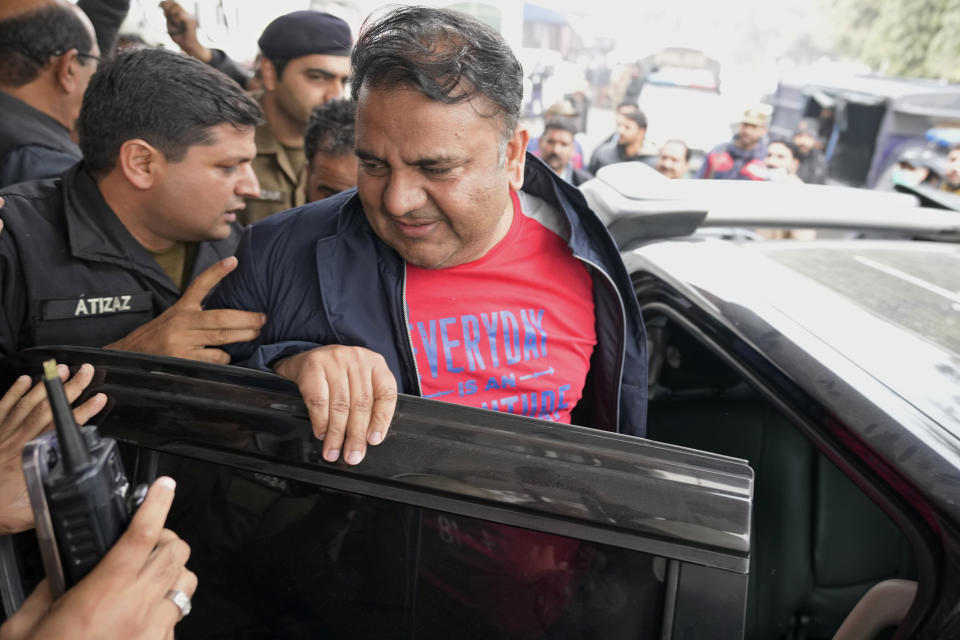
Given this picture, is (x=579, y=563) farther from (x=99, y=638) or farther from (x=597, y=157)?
(x=597, y=157)

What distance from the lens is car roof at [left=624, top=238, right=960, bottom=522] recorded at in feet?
3.94

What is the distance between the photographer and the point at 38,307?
1.95 meters

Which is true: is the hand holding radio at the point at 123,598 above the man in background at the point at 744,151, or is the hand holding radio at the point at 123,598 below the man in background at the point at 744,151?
above

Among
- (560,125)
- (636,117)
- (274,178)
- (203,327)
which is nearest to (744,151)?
(636,117)

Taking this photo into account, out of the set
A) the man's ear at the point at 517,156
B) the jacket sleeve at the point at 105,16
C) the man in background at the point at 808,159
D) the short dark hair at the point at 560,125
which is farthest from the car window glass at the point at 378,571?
the man in background at the point at 808,159

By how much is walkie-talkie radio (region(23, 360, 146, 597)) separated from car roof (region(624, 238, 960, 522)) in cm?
111

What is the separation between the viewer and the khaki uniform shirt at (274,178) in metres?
3.58

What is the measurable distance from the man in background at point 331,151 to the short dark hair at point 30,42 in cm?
95

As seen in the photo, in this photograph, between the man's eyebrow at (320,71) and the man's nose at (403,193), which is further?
the man's eyebrow at (320,71)

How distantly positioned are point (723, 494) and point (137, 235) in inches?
72.4

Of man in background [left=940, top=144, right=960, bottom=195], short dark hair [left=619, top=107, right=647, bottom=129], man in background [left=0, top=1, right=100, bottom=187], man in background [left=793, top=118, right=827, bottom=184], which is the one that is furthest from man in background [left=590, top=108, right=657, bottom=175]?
man in background [left=0, top=1, right=100, bottom=187]

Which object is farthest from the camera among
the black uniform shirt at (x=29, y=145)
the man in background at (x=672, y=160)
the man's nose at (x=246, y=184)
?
the man in background at (x=672, y=160)

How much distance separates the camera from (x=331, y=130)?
292 centimetres

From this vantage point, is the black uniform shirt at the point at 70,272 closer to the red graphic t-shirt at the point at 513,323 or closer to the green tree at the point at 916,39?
the red graphic t-shirt at the point at 513,323
